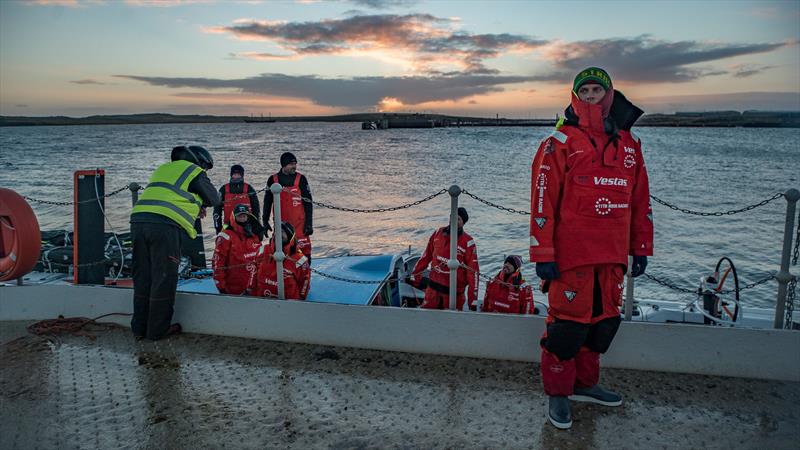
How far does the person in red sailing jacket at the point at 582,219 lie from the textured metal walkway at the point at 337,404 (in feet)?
1.33

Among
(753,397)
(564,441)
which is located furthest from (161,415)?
(753,397)

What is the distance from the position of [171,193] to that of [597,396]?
3.31 metres

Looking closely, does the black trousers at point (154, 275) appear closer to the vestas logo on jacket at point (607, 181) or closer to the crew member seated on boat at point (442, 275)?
the crew member seated on boat at point (442, 275)

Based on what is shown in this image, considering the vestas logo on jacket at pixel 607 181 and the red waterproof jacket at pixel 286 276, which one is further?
the red waterproof jacket at pixel 286 276

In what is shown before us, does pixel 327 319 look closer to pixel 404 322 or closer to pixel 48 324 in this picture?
pixel 404 322

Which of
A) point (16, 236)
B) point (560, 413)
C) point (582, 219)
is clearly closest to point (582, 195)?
point (582, 219)

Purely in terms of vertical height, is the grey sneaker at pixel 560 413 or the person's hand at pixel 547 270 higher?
the person's hand at pixel 547 270

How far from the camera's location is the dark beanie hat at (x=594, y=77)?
2990 mm

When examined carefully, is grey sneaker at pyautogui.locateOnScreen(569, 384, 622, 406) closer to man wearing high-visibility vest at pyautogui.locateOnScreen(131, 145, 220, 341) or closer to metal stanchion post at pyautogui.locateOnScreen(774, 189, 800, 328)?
metal stanchion post at pyautogui.locateOnScreen(774, 189, 800, 328)

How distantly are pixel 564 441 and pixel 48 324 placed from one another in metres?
4.16

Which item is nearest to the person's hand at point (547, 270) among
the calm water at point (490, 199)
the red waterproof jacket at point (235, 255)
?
the red waterproof jacket at point (235, 255)

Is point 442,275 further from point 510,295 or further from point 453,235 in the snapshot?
point 453,235

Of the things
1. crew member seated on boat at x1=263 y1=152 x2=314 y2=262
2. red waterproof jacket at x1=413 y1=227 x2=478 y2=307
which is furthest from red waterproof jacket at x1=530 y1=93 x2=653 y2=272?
crew member seated on boat at x1=263 y1=152 x2=314 y2=262

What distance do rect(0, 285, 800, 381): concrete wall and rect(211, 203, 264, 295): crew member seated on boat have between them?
1.10 m
